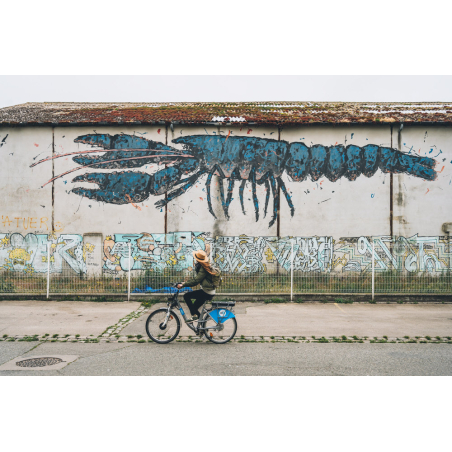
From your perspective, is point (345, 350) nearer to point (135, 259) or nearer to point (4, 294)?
point (135, 259)

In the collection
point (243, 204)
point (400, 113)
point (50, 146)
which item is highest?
point (400, 113)

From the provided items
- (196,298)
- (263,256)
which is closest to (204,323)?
(196,298)

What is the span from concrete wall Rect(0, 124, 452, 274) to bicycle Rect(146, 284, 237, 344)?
25.9ft

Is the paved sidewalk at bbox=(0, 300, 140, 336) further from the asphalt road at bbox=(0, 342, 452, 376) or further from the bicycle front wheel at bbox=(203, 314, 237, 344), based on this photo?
the bicycle front wheel at bbox=(203, 314, 237, 344)

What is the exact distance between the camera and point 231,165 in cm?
1597

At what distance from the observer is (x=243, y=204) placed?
52.3ft

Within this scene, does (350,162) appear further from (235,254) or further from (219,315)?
(219,315)

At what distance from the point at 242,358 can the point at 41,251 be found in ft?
32.5

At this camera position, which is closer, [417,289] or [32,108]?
[417,289]

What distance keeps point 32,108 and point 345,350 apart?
16.4 metres

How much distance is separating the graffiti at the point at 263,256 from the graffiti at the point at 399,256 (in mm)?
573

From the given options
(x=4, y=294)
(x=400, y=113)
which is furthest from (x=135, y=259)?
(x=400, y=113)

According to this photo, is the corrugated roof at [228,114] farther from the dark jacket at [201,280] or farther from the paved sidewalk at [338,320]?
the dark jacket at [201,280]

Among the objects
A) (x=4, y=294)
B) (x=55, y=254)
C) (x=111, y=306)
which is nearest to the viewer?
(x=111, y=306)
